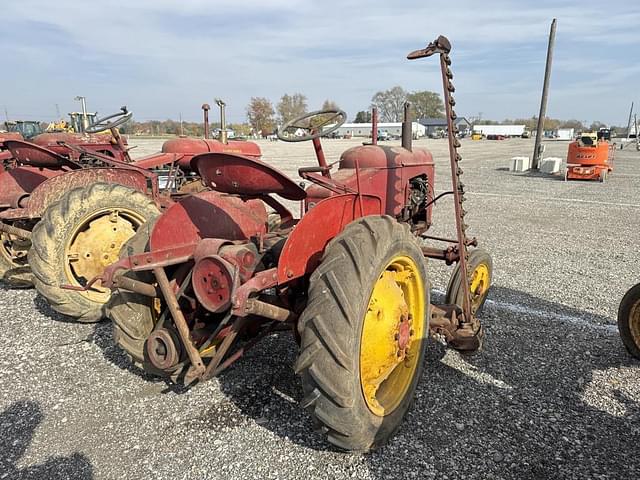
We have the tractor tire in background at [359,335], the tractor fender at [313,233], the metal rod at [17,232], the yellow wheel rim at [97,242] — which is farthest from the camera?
the metal rod at [17,232]

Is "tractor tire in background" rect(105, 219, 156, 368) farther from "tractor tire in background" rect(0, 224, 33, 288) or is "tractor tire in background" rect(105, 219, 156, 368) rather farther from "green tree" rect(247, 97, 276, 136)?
"green tree" rect(247, 97, 276, 136)

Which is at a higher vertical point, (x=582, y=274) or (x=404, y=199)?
(x=404, y=199)

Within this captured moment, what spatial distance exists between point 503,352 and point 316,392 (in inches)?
76.1

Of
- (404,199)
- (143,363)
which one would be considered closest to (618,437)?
(404,199)

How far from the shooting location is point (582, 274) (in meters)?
5.08

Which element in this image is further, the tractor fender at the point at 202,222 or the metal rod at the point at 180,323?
the tractor fender at the point at 202,222

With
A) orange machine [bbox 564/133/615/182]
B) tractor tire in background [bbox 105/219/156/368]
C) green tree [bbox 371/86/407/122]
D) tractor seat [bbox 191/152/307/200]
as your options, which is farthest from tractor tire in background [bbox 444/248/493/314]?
green tree [bbox 371/86/407/122]

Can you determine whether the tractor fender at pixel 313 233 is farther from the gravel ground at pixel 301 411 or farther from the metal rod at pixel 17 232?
the metal rod at pixel 17 232

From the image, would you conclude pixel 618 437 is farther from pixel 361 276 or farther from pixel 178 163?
pixel 178 163

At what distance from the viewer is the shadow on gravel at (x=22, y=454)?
84.6 inches

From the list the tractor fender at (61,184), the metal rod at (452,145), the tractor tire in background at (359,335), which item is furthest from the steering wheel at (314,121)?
the tractor fender at (61,184)

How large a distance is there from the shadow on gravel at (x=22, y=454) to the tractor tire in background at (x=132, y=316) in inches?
22.5

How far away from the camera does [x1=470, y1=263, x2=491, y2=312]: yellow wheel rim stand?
355cm

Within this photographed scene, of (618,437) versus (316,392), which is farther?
(618,437)
